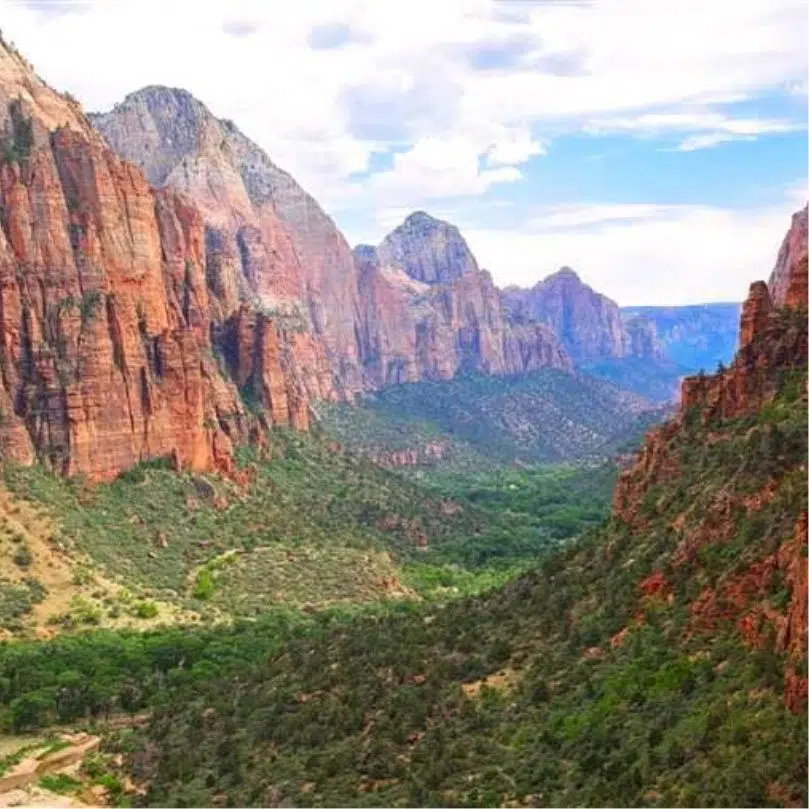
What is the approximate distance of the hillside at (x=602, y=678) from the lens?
44.6m

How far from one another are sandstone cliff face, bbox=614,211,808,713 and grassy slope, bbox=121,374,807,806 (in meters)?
0.19

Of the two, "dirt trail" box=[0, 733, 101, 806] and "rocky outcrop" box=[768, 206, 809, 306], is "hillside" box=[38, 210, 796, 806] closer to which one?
"dirt trail" box=[0, 733, 101, 806]

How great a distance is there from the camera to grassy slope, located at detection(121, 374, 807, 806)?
147ft

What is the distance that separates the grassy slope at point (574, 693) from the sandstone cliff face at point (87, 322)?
161 feet

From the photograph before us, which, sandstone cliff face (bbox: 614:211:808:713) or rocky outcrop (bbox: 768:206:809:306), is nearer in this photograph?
sandstone cliff face (bbox: 614:211:808:713)

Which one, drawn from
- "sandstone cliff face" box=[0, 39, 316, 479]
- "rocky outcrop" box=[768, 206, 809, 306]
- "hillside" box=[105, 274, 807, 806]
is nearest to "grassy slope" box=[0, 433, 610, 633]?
"sandstone cliff face" box=[0, 39, 316, 479]

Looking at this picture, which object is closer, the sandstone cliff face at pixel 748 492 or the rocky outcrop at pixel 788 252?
the sandstone cliff face at pixel 748 492

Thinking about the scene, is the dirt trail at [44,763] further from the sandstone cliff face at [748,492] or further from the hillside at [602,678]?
the sandstone cliff face at [748,492]

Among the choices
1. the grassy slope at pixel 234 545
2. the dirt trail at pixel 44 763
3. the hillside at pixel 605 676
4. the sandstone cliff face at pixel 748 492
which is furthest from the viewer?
the grassy slope at pixel 234 545

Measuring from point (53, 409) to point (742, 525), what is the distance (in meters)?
75.0

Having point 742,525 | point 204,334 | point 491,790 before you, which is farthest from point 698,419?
point 204,334

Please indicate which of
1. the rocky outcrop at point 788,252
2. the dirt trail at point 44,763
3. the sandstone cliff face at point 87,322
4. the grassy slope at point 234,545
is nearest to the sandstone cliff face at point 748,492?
the dirt trail at point 44,763

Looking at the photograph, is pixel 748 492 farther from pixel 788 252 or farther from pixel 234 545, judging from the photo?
pixel 788 252

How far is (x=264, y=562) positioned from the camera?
11631cm
